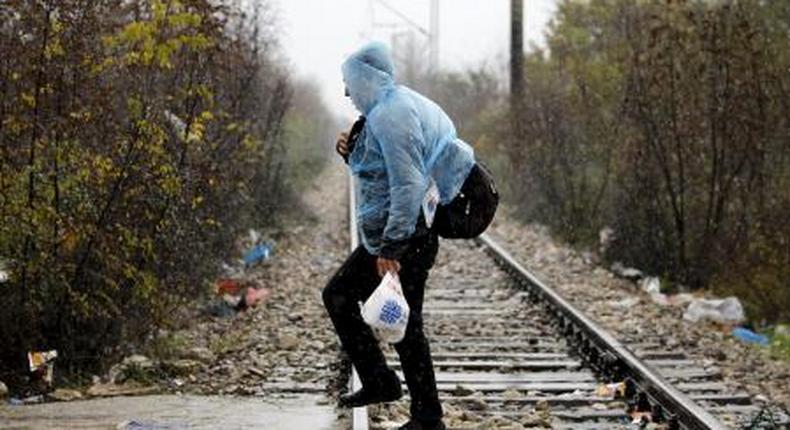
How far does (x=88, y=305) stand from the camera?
283 inches

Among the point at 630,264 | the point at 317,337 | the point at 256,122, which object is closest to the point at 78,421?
the point at 317,337

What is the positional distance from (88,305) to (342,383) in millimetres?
1657

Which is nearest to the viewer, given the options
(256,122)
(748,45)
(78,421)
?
(78,421)

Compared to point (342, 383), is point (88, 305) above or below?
above

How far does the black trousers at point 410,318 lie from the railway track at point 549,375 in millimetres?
409

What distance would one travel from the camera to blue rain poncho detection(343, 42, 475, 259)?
4.99m

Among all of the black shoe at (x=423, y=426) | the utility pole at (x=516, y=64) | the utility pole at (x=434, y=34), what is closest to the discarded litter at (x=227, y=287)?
the black shoe at (x=423, y=426)

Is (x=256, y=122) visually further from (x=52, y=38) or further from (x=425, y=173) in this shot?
(x=425, y=173)

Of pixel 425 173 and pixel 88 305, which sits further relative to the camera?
pixel 88 305

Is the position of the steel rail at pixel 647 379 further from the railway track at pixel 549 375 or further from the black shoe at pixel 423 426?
the black shoe at pixel 423 426

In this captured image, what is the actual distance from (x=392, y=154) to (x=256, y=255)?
953cm

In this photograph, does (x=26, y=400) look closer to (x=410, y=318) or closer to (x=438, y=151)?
(x=410, y=318)

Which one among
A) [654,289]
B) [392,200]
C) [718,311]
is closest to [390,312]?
[392,200]

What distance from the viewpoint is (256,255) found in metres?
14.3
